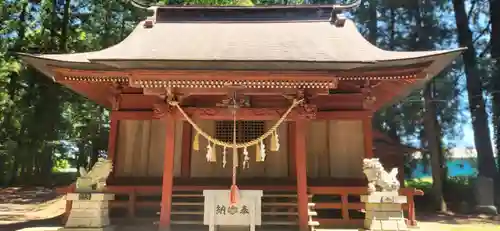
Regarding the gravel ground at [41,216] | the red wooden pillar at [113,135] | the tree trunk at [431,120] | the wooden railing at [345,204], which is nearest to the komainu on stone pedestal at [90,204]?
the red wooden pillar at [113,135]

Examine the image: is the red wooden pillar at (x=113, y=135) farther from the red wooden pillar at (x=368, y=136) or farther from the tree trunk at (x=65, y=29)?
the tree trunk at (x=65, y=29)

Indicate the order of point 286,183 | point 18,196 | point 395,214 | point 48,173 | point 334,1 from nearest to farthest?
point 395,214
point 286,183
point 18,196
point 334,1
point 48,173

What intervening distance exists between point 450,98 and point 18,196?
74.1 feet

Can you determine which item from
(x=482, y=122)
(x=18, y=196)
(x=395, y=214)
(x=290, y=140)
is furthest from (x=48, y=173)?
(x=482, y=122)

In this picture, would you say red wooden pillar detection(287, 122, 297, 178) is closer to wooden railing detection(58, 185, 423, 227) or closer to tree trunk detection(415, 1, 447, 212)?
wooden railing detection(58, 185, 423, 227)

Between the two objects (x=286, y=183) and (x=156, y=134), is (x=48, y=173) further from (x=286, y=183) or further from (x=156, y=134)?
(x=286, y=183)

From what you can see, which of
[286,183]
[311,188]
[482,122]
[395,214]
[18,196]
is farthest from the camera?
[18,196]

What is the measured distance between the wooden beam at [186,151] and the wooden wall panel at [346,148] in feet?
12.2

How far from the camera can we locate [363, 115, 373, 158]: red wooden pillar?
30.5ft

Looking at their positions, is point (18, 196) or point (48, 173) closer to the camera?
point (18, 196)

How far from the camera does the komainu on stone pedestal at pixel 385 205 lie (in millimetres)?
7395

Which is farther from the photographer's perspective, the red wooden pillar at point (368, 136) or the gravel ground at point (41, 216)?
the gravel ground at point (41, 216)

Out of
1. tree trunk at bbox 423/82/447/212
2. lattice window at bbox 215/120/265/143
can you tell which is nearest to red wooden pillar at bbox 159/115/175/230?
lattice window at bbox 215/120/265/143

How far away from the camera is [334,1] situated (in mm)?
21703
